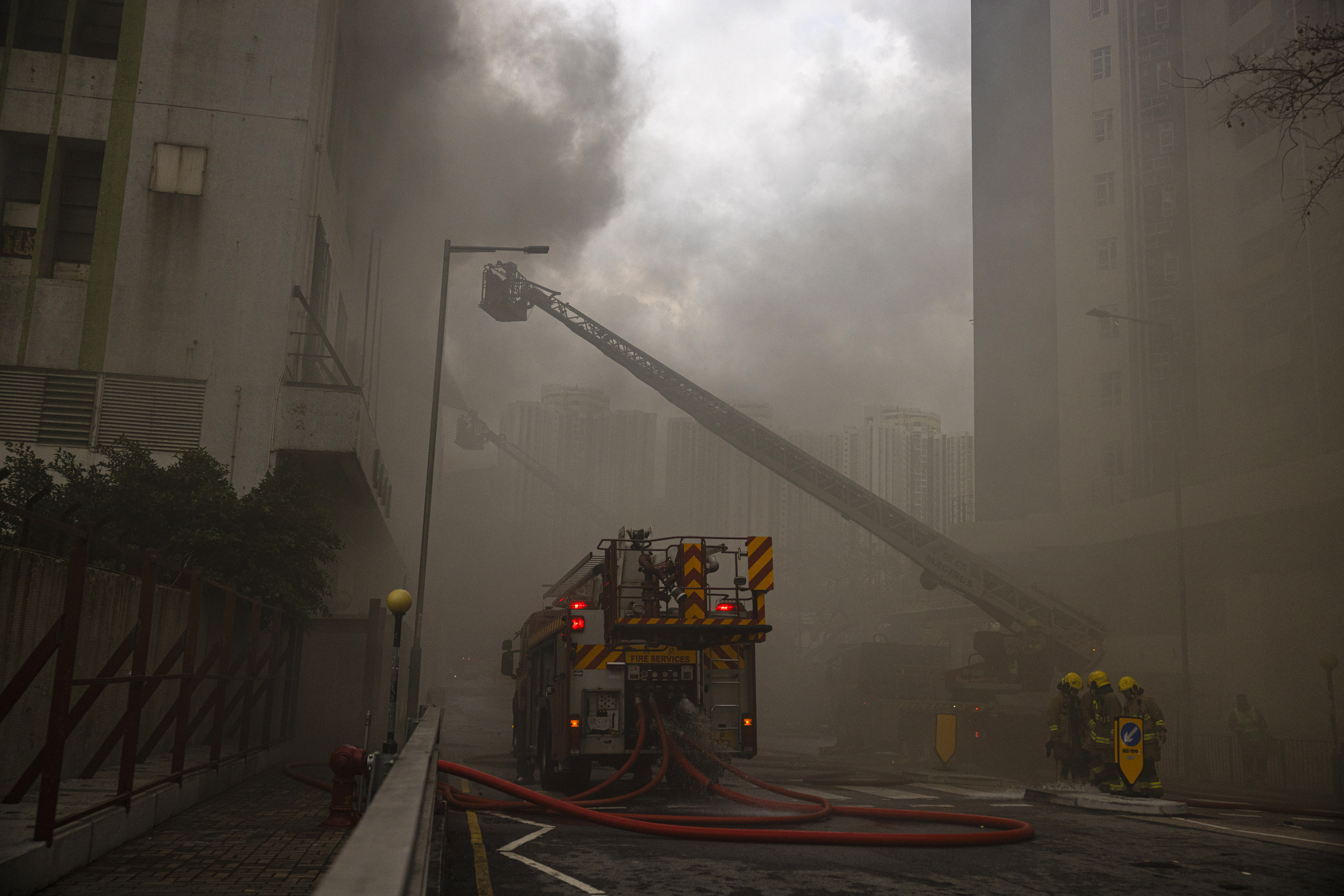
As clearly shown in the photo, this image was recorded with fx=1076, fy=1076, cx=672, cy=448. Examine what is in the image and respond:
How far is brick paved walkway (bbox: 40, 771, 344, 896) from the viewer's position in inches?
248

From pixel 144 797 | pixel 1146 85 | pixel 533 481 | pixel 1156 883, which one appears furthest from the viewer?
pixel 533 481

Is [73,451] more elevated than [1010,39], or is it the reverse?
[1010,39]

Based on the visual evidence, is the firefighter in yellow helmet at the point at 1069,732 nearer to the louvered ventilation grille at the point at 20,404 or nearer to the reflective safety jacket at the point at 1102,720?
the reflective safety jacket at the point at 1102,720

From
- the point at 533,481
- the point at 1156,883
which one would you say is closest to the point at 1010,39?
the point at 533,481

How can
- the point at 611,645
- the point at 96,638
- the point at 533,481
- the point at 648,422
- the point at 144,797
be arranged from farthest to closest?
the point at 648,422 < the point at 533,481 < the point at 611,645 < the point at 96,638 < the point at 144,797

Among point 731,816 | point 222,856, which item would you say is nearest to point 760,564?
point 731,816

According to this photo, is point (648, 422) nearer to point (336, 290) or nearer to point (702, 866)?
point (336, 290)

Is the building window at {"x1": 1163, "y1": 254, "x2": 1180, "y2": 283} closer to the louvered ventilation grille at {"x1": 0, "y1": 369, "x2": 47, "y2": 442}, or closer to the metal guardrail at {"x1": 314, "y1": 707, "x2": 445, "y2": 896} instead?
the louvered ventilation grille at {"x1": 0, "y1": 369, "x2": 47, "y2": 442}

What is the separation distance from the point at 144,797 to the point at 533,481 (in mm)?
63776

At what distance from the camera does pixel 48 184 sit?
2136 centimetres

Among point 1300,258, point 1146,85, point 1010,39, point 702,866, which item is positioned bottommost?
point 702,866

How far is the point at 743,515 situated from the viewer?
74875mm

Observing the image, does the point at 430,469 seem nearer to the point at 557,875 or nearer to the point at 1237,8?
the point at 557,875

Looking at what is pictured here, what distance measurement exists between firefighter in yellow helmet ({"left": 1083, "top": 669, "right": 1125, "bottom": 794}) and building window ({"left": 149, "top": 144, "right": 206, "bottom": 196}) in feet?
62.1
